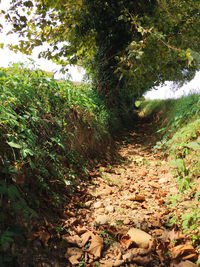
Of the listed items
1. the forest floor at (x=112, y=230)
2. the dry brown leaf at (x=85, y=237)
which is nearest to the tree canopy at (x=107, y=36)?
the forest floor at (x=112, y=230)

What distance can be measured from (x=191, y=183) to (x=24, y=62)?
2682 mm

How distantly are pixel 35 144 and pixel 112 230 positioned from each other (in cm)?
118

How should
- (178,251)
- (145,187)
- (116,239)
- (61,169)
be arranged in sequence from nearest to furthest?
(178,251)
(116,239)
(61,169)
(145,187)

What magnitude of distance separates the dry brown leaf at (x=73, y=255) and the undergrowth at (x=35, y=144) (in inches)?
16.0

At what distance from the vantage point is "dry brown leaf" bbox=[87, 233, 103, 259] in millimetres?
1635

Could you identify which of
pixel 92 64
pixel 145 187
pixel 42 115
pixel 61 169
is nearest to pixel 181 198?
pixel 145 187

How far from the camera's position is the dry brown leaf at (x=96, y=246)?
1.64 metres

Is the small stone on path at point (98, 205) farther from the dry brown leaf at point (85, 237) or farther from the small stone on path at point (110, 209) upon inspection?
the dry brown leaf at point (85, 237)

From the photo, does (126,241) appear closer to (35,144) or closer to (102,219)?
(102,219)

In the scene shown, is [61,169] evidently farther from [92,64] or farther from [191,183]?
[92,64]

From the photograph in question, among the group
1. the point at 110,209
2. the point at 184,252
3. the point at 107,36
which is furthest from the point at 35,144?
the point at 107,36

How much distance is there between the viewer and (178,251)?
1.67 metres

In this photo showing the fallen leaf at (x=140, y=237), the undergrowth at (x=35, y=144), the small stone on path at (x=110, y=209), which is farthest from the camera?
the small stone on path at (x=110, y=209)

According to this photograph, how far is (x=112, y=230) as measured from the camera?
1.92 m
